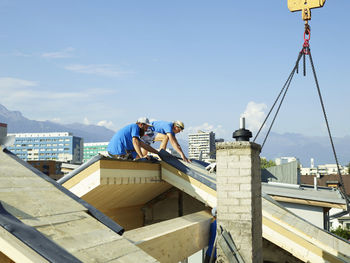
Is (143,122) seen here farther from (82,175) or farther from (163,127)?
(82,175)

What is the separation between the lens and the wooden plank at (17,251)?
2.67 meters

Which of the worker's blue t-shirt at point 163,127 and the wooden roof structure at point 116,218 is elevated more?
the worker's blue t-shirt at point 163,127

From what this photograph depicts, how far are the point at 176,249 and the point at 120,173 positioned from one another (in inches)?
73.6

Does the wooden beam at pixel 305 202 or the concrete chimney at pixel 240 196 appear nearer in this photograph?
the concrete chimney at pixel 240 196

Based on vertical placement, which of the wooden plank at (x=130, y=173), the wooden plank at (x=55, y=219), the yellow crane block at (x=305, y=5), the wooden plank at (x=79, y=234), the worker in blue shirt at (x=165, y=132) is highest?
the yellow crane block at (x=305, y=5)

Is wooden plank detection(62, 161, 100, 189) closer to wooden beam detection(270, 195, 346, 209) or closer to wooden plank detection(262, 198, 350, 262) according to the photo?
wooden plank detection(262, 198, 350, 262)

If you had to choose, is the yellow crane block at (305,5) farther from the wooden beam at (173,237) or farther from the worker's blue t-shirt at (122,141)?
the wooden beam at (173,237)

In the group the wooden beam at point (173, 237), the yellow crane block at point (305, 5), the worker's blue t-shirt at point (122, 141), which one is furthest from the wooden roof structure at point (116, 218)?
the yellow crane block at point (305, 5)

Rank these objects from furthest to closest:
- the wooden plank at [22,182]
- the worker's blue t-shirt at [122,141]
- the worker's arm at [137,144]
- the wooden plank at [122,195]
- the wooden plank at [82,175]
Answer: the worker's blue t-shirt at [122,141]
the worker's arm at [137,144]
the wooden plank at [122,195]
the wooden plank at [82,175]
the wooden plank at [22,182]

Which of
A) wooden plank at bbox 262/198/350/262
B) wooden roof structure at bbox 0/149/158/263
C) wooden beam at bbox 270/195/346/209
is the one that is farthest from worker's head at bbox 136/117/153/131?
wooden beam at bbox 270/195/346/209

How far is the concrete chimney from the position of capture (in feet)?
20.1

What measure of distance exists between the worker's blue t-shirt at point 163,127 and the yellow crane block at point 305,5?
14.5 ft

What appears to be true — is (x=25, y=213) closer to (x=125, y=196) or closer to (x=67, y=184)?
(x=67, y=184)

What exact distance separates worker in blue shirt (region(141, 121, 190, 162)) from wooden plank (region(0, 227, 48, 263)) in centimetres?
619
